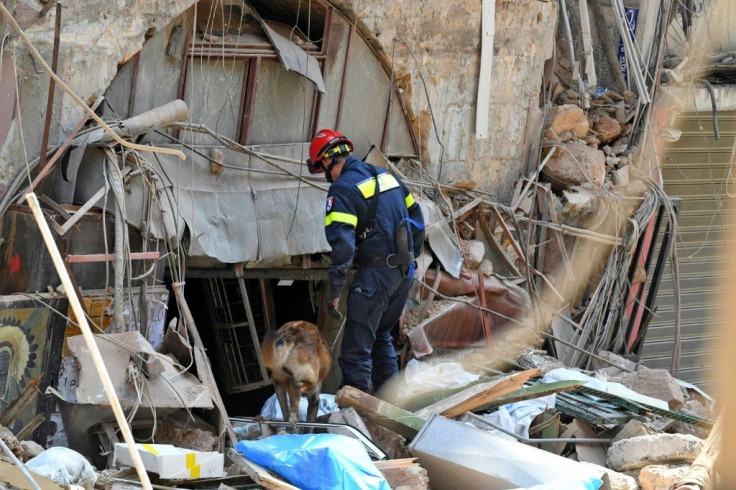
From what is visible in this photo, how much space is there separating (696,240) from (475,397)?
20.4ft

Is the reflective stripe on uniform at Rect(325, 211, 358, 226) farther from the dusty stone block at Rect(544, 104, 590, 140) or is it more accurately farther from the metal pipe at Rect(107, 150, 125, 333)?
the dusty stone block at Rect(544, 104, 590, 140)

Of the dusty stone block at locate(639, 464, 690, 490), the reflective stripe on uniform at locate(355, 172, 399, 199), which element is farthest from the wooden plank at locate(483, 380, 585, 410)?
the reflective stripe on uniform at locate(355, 172, 399, 199)

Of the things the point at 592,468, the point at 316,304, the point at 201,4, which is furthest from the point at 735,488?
the point at 316,304

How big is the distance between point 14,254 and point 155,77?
1813mm

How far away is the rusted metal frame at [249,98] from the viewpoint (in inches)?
332

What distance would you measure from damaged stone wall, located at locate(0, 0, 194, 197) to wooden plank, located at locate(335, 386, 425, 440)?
2.64 m

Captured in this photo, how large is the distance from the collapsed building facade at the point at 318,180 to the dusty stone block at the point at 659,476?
1536 millimetres

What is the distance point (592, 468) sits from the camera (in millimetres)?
6727

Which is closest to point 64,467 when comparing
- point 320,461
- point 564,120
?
point 320,461

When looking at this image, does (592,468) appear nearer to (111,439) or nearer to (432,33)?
(111,439)

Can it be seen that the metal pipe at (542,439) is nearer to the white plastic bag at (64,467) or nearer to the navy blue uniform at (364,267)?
the navy blue uniform at (364,267)

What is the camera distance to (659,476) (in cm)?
673

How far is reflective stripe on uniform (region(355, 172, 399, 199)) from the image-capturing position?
25.7 ft

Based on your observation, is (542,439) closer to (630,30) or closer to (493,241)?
(493,241)
